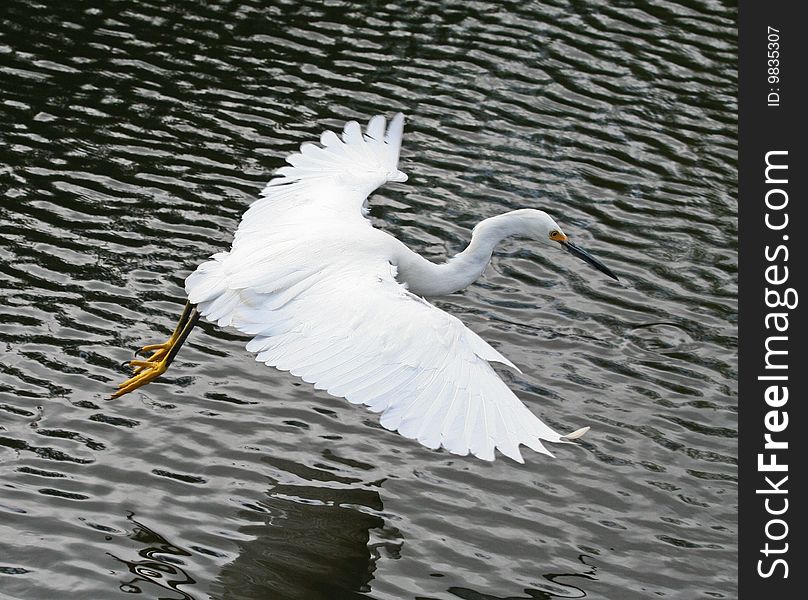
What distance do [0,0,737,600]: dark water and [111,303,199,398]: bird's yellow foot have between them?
0.18m

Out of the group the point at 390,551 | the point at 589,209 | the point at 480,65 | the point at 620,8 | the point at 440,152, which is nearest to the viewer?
the point at 390,551

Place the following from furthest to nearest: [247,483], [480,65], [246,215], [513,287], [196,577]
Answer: [480,65]
[513,287]
[246,215]
[247,483]
[196,577]

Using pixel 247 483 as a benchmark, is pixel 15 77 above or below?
above

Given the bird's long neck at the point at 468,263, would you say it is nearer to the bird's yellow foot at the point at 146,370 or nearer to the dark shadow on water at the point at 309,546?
the dark shadow on water at the point at 309,546

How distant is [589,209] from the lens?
1116cm

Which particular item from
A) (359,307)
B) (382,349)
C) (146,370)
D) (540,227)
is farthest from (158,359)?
(540,227)

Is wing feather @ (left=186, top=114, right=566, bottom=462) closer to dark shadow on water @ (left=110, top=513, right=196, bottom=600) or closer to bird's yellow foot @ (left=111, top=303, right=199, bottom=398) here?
bird's yellow foot @ (left=111, top=303, right=199, bottom=398)

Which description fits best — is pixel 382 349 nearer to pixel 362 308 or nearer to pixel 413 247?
pixel 362 308

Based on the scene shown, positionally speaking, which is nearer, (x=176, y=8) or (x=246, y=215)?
(x=246, y=215)

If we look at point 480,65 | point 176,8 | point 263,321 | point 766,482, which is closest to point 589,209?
point 480,65

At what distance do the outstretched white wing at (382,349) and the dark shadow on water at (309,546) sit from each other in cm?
106

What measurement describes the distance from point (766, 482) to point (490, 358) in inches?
89.9

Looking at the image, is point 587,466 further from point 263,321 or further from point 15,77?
point 15,77

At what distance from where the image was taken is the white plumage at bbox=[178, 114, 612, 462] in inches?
247
